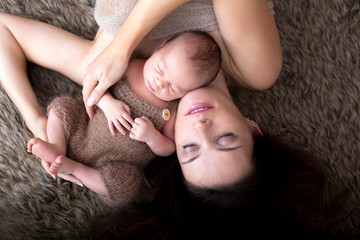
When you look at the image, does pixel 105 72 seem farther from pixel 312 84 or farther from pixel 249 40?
pixel 312 84

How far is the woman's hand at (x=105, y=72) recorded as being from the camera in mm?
1135

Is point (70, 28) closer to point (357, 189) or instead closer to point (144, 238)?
point (144, 238)

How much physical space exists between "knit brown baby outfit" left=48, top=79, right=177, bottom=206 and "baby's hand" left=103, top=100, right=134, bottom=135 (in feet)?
0.08

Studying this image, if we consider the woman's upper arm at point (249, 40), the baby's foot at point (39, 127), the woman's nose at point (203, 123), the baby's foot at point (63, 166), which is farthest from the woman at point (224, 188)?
the baby's foot at point (39, 127)

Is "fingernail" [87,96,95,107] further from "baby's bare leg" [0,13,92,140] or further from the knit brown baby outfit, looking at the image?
"baby's bare leg" [0,13,92,140]

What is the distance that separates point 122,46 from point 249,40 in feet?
1.26

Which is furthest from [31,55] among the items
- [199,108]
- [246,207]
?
[246,207]

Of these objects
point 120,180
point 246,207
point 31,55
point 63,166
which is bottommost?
point 246,207

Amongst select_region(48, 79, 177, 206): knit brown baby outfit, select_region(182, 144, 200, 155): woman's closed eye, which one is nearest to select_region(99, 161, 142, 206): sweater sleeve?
select_region(48, 79, 177, 206): knit brown baby outfit

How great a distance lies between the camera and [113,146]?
117cm

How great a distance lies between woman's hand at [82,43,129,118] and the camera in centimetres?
113

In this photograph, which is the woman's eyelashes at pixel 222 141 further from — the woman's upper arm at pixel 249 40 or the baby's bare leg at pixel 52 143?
the baby's bare leg at pixel 52 143

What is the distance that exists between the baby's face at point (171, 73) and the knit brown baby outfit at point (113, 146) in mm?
66

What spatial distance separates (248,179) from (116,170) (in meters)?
0.41
